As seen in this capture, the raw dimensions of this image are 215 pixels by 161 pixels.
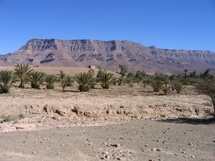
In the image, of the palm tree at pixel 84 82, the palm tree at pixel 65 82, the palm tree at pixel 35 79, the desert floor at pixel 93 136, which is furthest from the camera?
the palm tree at pixel 65 82

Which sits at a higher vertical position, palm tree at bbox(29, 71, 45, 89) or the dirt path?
palm tree at bbox(29, 71, 45, 89)

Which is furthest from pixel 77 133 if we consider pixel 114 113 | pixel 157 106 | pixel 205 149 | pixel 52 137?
pixel 157 106

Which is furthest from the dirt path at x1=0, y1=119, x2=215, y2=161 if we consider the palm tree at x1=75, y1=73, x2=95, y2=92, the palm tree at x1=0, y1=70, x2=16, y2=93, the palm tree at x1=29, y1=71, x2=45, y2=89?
the palm tree at x1=29, y1=71, x2=45, y2=89

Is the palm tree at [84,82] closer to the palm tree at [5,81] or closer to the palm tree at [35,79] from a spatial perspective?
the palm tree at [35,79]

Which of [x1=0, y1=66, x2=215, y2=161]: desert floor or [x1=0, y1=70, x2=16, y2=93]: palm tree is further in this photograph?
[x1=0, y1=70, x2=16, y2=93]: palm tree

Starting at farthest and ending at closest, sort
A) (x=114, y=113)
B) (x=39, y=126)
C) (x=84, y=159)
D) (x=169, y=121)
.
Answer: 1. (x=114, y=113)
2. (x=169, y=121)
3. (x=39, y=126)
4. (x=84, y=159)

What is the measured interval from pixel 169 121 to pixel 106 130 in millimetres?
3869

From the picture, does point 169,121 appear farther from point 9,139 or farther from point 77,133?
point 9,139

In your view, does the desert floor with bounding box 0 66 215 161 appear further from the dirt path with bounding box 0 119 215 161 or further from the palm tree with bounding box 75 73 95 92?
the palm tree with bounding box 75 73 95 92

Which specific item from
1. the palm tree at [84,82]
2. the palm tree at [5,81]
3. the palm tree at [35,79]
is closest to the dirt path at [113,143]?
the palm tree at [5,81]

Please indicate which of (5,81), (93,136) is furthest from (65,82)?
(93,136)

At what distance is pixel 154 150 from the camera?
9.51m

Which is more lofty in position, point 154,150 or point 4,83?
point 4,83

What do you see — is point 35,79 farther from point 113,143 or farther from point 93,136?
point 113,143
